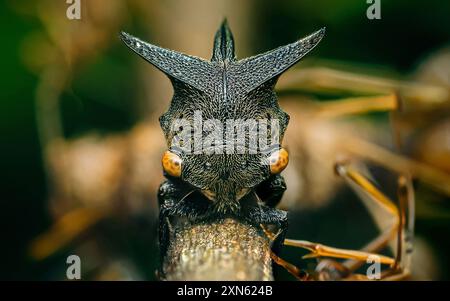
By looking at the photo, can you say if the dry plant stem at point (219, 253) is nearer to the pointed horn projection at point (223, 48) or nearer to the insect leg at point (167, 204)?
the insect leg at point (167, 204)

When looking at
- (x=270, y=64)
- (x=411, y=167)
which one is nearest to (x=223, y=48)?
(x=270, y=64)

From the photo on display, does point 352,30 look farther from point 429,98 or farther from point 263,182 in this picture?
point 263,182

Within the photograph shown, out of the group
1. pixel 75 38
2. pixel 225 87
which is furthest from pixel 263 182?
pixel 75 38

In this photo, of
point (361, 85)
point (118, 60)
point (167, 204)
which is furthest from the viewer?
point (118, 60)

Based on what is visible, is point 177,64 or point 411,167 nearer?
point 177,64

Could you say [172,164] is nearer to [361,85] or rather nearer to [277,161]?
[277,161]
